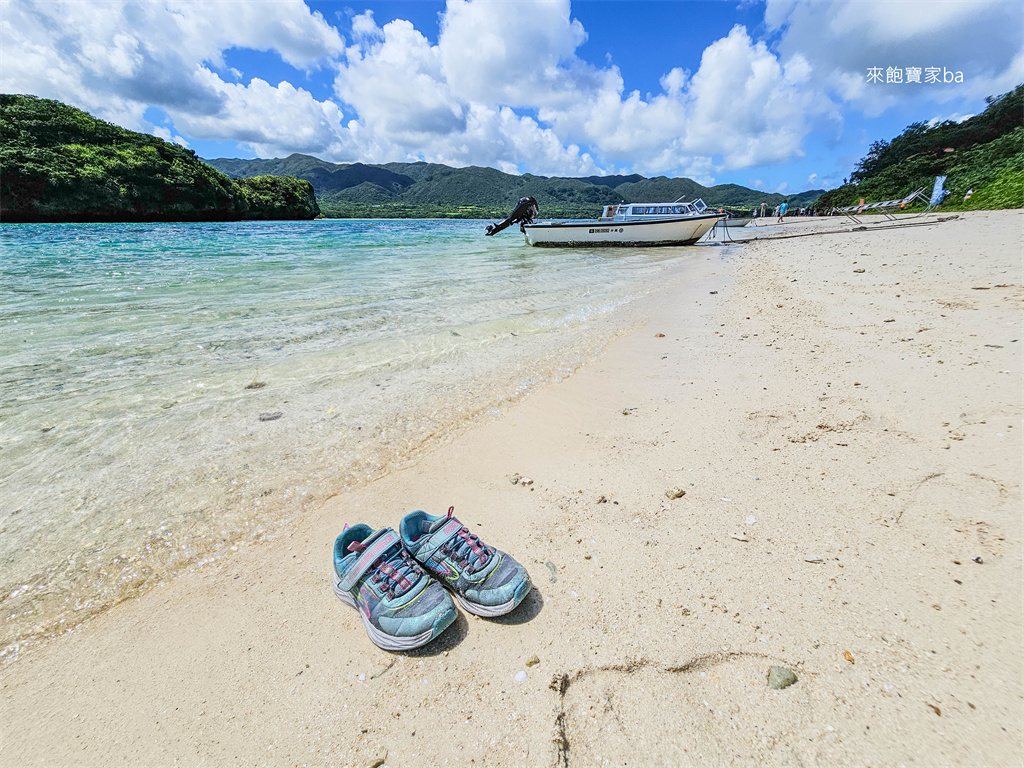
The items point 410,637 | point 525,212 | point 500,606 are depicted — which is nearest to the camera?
point 410,637

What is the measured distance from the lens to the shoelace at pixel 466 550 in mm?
2125

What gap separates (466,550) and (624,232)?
25367mm

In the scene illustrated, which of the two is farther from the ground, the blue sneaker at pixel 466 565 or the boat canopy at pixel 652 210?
the boat canopy at pixel 652 210

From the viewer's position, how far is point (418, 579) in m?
2.08

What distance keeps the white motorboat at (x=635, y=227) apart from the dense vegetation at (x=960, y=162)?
13.5 m

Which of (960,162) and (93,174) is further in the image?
(93,174)

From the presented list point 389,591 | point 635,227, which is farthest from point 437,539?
point 635,227

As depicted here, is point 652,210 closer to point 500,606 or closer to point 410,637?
point 500,606

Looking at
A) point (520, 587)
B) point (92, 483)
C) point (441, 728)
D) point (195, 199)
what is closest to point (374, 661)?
point (441, 728)

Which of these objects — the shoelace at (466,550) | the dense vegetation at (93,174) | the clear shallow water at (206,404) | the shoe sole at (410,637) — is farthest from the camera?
the dense vegetation at (93,174)

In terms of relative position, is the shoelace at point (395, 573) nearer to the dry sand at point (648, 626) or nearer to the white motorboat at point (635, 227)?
the dry sand at point (648, 626)

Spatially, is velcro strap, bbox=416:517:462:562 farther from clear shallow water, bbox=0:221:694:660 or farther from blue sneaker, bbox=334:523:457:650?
clear shallow water, bbox=0:221:694:660

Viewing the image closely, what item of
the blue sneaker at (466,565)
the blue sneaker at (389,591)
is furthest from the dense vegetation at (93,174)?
the blue sneaker at (466,565)

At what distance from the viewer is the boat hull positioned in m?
23.5
